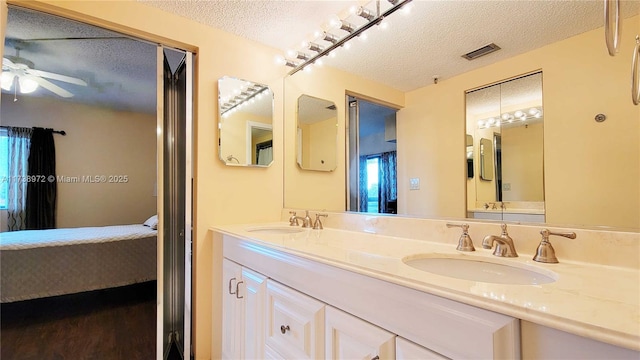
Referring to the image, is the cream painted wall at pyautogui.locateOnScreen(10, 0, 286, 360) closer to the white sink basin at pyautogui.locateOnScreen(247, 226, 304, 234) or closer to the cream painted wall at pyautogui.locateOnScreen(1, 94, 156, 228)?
the white sink basin at pyautogui.locateOnScreen(247, 226, 304, 234)

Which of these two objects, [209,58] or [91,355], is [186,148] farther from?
[91,355]

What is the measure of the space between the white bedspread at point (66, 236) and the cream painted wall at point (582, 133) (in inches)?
123

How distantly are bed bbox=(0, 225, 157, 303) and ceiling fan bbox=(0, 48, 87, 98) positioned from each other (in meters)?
1.37

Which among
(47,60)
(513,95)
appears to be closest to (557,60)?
(513,95)

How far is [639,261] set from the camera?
2.52ft

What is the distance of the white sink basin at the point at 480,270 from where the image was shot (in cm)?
82

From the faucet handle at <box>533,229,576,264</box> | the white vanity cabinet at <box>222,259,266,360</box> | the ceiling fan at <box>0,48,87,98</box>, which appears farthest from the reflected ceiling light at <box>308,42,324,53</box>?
the ceiling fan at <box>0,48,87,98</box>

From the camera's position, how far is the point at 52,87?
2.79 meters

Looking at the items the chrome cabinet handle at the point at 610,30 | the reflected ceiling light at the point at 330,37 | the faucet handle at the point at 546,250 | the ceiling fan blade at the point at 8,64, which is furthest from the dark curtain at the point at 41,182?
the chrome cabinet handle at the point at 610,30

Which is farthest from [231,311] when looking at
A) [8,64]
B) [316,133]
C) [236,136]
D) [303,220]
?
[8,64]

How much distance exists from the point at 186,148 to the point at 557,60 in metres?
1.93

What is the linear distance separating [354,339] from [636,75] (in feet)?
3.90

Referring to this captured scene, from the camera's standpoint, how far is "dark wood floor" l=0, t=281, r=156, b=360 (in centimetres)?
183

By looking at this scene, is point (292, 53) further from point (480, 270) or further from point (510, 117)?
point (480, 270)
